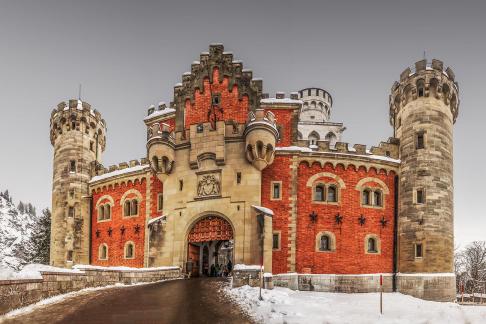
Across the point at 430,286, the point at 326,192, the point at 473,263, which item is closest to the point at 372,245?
the point at 430,286

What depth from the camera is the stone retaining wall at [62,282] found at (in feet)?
52.4

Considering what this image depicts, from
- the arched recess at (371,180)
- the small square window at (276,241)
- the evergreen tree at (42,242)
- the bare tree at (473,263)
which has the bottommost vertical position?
the bare tree at (473,263)

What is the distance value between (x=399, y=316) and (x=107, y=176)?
2645 cm

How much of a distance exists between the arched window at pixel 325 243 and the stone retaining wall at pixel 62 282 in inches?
368

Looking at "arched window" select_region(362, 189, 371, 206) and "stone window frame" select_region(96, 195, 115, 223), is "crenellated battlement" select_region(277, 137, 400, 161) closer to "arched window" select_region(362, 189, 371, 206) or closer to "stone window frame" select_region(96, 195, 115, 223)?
"arched window" select_region(362, 189, 371, 206)

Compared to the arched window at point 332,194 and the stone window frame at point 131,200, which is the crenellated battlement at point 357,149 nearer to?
the arched window at point 332,194

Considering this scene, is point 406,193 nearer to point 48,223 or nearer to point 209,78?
point 209,78

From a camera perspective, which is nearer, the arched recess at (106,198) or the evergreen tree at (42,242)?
the arched recess at (106,198)

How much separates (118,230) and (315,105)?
1396 inches

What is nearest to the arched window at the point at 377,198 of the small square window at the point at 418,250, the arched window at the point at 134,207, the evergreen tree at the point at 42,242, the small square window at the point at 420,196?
the small square window at the point at 420,196

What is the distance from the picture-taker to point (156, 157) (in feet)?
99.3

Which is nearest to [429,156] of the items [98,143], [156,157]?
[156,157]

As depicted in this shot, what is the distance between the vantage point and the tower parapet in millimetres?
27969

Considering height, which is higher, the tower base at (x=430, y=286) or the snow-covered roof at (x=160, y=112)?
the snow-covered roof at (x=160, y=112)
